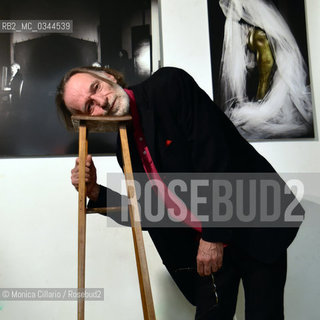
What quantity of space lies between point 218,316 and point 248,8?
1.48 m

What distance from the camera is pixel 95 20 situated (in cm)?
171

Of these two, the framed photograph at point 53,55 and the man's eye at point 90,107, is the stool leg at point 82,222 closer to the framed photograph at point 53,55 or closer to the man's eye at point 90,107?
the man's eye at point 90,107

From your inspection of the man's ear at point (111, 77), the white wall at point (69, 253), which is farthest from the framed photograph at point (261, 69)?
the man's ear at point (111, 77)

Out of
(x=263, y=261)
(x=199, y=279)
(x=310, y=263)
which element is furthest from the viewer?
(x=310, y=263)

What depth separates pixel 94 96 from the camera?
42.6 inches

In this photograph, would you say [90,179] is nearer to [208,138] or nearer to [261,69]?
[208,138]

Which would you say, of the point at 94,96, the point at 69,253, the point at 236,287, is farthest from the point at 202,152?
the point at 69,253

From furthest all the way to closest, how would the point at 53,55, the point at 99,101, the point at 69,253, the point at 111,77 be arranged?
1. the point at 53,55
2. the point at 69,253
3. the point at 111,77
4. the point at 99,101

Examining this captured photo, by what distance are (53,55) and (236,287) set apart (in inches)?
52.7

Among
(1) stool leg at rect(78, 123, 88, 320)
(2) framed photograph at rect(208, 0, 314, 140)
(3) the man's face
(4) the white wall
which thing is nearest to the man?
(3) the man's face

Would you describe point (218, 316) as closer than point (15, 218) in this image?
Yes

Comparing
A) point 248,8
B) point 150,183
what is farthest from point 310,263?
point 248,8

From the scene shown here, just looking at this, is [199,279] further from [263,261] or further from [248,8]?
[248,8]

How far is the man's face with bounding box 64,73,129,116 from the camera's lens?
106cm
